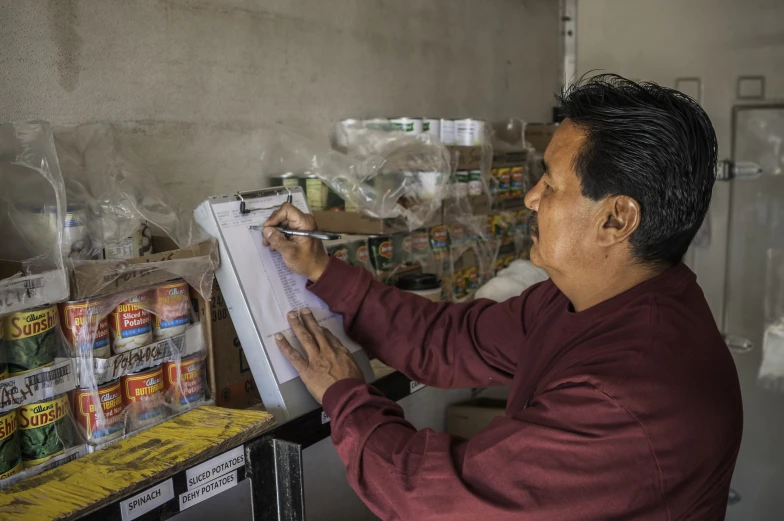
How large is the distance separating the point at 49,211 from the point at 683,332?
1.10 meters

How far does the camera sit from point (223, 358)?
149 cm

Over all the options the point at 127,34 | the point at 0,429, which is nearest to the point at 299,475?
the point at 0,429

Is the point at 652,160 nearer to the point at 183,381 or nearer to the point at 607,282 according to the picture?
the point at 607,282

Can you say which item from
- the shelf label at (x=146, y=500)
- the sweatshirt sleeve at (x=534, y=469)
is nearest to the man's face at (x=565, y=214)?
the sweatshirt sleeve at (x=534, y=469)

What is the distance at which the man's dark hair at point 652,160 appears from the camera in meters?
1.15

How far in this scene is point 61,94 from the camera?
1669 millimetres

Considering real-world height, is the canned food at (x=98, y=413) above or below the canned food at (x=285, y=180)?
below

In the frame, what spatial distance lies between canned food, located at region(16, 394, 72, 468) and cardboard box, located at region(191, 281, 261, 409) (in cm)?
31

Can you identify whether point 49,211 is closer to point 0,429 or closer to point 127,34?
point 0,429

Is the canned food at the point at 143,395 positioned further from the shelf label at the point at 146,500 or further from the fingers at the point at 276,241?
the fingers at the point at 276,241

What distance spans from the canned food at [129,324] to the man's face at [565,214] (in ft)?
2.45

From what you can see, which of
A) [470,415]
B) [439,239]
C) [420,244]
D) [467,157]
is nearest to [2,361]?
[420,244]

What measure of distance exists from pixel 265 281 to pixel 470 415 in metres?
1.77

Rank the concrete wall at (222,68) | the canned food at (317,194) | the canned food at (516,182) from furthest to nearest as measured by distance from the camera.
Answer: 1. the canned food at (516,182)
2. the canned food at (317,194)
3. the concrete wall at (222,68)
